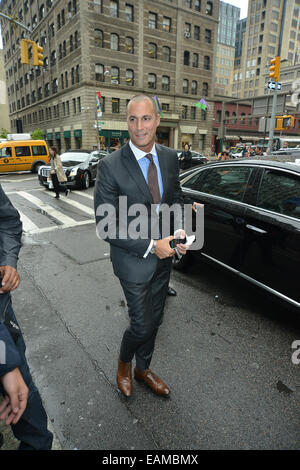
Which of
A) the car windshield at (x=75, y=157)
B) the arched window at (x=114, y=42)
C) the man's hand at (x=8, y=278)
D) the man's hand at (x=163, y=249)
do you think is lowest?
the man's hand at (x=8, y=278)

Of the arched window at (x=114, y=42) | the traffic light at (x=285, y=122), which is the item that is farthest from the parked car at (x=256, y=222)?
the arched window at (x=114, y=42)

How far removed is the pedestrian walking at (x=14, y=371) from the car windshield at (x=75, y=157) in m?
12.4

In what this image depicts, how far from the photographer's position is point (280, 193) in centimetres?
298

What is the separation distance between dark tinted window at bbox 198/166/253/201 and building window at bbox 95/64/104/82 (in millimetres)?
32456

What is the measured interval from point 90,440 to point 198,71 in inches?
1752

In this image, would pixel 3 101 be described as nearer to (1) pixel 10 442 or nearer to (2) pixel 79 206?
(2) pixel 79 206

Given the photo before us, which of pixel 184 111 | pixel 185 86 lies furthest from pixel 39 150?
pixel 185 86

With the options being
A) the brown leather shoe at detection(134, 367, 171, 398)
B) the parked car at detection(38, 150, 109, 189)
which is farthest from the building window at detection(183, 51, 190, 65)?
the brown leather shoe at detection(134, 367, 171, 398)

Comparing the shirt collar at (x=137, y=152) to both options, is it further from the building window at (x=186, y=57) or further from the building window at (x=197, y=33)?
the building window at (x=197, y=33)

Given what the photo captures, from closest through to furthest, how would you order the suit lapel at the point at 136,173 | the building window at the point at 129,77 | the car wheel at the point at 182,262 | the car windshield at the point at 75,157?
the suit lapel at the point at 136,173, the car wheel at the point at 182,262, the car windshield at the point at 75,157, the building window at the point at 129,77

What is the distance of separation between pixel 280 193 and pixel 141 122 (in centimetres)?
174

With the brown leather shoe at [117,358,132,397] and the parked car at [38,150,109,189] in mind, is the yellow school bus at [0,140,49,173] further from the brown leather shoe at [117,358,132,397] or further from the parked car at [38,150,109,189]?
the brown leather shoe at [117,358,132,397]

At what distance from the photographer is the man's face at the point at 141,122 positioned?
1.99m
